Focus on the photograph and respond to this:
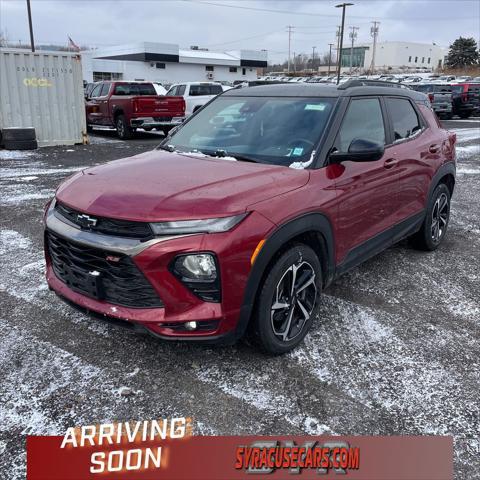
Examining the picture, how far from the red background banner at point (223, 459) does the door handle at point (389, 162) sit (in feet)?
7.43

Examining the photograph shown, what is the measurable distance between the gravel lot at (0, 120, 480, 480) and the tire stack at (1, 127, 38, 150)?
8.98 m

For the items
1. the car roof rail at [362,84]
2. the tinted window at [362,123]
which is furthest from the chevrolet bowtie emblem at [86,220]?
the car roof rail at [362,84]

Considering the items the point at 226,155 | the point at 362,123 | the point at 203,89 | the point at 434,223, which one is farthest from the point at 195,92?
the point at 226,155

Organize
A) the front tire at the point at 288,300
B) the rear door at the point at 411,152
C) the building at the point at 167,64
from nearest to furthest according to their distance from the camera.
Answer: the front tire at the point at 288,300
the rear door at the point at 411,152
the building at the point at 167,64

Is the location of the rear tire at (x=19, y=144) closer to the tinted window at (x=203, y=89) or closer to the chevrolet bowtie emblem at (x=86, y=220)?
the tinted window at (x=203, y=89)

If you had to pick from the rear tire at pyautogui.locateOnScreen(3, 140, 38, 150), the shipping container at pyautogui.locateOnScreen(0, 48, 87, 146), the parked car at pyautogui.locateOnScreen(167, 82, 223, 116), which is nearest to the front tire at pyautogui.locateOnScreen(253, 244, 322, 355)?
the rear tire at pyautogui.locateOnScreen(3, 140, 38, 150)

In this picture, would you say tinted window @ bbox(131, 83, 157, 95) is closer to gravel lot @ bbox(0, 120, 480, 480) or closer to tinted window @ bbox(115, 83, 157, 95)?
tinted window @ bbox(115, 83, 157, 95)

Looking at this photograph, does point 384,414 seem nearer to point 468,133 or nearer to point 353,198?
point 353,198

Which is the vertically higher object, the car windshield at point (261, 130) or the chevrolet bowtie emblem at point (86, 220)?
the car windshield at point (261, 130)

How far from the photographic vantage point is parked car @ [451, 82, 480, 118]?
968 inches

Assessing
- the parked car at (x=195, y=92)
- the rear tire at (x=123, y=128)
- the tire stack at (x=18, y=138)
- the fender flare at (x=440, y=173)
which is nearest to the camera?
the fender flare at (x=440, y=173)

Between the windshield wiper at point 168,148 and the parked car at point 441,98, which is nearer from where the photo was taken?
the windshield wiper at point 168,148

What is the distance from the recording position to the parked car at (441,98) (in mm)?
23736

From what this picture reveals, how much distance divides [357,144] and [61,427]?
259 centimetres
